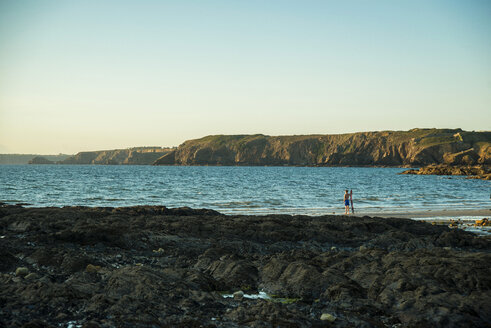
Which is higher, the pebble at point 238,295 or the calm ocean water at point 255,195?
the pebble at point 238,295

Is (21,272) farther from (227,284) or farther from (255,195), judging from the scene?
(255,195)

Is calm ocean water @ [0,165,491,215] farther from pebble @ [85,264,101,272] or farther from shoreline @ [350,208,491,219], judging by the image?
pebble @ [85,264,101,272]

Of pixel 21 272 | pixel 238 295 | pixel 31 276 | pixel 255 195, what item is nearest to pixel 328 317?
pixel 238 295

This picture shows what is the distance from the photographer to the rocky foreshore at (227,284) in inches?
281

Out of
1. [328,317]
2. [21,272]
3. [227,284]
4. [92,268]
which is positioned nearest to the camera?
[328,317]

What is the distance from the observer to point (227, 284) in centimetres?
959

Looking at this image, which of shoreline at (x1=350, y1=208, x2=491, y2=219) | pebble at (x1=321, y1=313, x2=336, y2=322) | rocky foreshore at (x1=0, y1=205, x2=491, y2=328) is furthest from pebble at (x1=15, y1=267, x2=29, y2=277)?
shoreline at (x1=350, y1=208, x2=491, y2=219)

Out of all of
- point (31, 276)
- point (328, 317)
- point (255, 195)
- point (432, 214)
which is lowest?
point (255, 195)

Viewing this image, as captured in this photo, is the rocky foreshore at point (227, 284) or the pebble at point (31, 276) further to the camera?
the pebble at point (31, 276)

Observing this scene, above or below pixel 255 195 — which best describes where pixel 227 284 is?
above

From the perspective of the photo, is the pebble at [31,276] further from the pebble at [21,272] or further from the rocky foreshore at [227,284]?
the pebble at [21,272]

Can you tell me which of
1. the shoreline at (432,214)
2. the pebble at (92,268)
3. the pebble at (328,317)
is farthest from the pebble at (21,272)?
the shoreline at (432,214)

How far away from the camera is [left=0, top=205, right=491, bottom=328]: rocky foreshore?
7.13 meters

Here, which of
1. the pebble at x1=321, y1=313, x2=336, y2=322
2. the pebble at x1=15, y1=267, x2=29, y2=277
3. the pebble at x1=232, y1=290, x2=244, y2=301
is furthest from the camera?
the pebble at x1=15, y1=267, x2=29, y2=277
